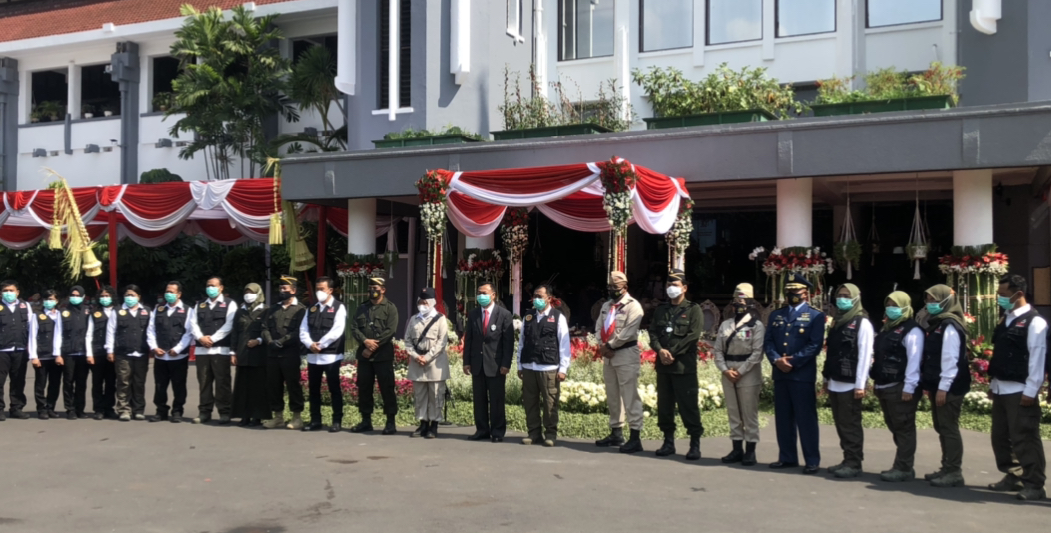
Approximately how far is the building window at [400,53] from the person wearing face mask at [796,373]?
11.6 metres

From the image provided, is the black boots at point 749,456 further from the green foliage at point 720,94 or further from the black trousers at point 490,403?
the green foliage at point 720,94

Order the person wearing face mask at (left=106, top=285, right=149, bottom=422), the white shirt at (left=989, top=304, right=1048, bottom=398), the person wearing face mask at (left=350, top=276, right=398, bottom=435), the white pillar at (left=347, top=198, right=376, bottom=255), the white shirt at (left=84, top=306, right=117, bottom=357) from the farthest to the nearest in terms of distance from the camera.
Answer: the white pillar at (left=347, top=198, right=376, bottom=255)
the white shirt at (left=84, top=306, right=117, bottom=357)
the person wearing face mask at (left=106, top=285, right=149, bottom=422)
the person wearing face mask at (left=350, top=276, right=398, bottom=435)
the white shirt at (left=989, top=304, right=1048, bottom=398)

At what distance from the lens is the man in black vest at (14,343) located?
41.1 ft

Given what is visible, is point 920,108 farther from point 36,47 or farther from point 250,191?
point 36,47

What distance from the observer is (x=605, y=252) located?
2066 cm

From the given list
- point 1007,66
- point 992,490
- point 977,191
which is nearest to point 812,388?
point 992,490

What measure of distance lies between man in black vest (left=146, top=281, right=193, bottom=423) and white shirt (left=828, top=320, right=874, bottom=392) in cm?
797

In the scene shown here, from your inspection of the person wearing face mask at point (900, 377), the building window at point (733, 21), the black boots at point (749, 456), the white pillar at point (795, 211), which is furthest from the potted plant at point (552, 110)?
the person wearing face mask at point (900, 377)

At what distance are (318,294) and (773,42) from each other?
11.7 metres

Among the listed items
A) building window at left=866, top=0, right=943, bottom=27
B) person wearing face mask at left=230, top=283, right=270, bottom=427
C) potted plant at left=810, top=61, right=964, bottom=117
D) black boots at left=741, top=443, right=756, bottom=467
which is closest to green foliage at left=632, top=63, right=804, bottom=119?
potted plant at left=810, top=61, right=964, bottom=117

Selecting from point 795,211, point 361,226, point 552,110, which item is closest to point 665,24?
point 552,110

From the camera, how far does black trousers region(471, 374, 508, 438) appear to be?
10539mm

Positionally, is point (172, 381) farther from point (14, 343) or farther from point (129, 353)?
point (14, 343)

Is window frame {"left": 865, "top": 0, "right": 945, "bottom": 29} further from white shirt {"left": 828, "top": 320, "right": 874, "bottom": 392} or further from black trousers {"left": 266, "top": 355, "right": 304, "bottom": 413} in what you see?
black trousers {"left": 266, "top": 355, "right": 304, "bottom": 413}
